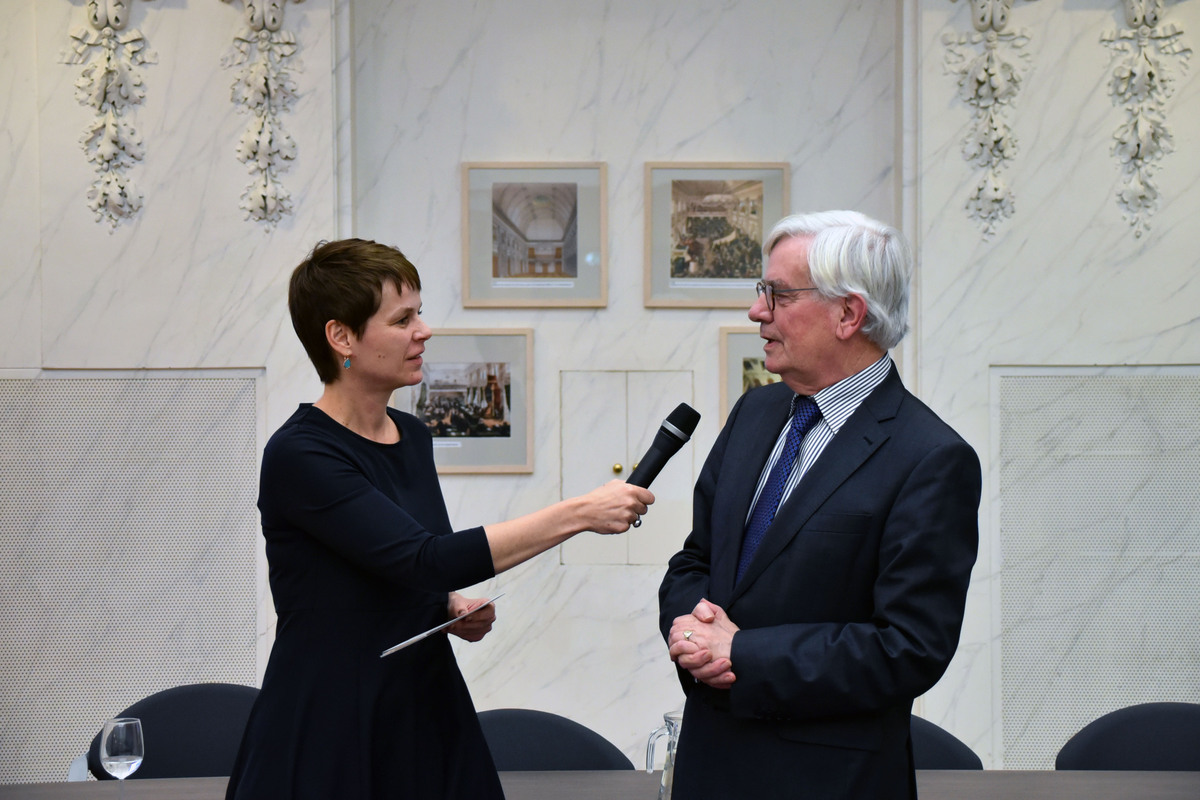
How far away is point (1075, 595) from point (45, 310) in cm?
421

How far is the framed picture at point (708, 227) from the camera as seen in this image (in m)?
4.26

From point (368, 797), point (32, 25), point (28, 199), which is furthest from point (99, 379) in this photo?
A: point (368, 797)

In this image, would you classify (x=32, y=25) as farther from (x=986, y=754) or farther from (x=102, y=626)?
(x=986, y=754)

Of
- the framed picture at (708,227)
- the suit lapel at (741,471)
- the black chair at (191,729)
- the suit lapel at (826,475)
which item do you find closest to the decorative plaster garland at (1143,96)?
the framed picture at (708,227)

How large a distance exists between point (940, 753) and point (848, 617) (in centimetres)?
132

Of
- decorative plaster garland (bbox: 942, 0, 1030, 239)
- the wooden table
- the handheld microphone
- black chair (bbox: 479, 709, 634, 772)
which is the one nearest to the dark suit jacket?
the handheld microphone

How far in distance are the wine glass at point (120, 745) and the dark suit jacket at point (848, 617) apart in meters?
1.15

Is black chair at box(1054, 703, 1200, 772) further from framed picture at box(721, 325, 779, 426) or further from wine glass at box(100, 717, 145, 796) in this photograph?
wine glass at box(100, 717, 145, 796)

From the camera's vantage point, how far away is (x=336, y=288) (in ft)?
6.62

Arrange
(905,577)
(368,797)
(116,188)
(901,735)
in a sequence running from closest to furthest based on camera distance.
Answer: (905,577), (901,735), (368,797), (116,188)

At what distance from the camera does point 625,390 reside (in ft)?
14.0

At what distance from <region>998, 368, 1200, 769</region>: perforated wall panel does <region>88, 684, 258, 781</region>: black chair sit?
9.47 ft

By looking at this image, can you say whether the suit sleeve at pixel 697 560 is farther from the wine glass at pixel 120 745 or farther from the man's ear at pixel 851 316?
the wine glass at pixel 120 745

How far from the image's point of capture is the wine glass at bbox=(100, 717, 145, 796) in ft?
7.05
